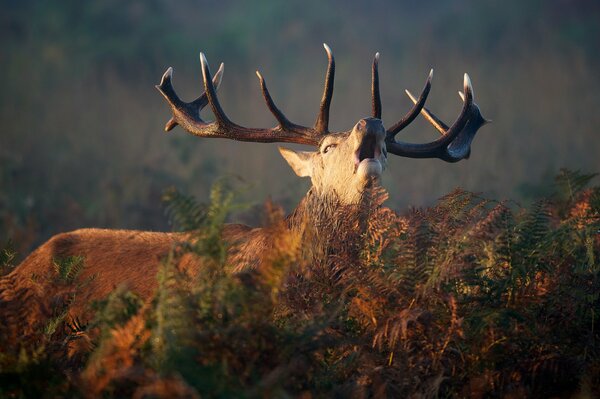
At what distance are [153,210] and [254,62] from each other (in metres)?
10.7

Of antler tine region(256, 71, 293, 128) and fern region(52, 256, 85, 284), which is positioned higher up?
antler tine region(256, 71, 293, 128)

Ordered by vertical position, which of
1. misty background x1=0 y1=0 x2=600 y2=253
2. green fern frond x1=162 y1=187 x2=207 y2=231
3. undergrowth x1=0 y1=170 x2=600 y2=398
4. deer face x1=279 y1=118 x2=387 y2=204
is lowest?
undergrowth x1=0 y1=170 x2=600 y2=398

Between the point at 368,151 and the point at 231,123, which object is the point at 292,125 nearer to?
the point at 231,123

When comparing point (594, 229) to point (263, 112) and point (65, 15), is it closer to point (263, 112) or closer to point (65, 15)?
point (263, 112)

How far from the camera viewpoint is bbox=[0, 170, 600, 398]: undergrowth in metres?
2.93

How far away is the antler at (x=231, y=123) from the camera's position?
6012mm

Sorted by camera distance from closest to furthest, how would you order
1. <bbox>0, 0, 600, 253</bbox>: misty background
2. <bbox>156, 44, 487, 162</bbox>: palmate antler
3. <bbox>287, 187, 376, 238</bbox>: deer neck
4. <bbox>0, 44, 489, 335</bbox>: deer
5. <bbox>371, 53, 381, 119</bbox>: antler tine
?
<bbox>287, 187, 376, 238</bbox>: deer neck → <bbox>0, 44, 489, 335</bbox>: deer → <bbox>371, 53, 381, 119</bbox>: antler tine → <bbox>156, 44, 487, 162</bbox>: palmate antler → <bbox>0, 0, 600, 253</bbox>: misty background

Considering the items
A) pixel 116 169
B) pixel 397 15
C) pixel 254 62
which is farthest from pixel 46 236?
pixel 397 15

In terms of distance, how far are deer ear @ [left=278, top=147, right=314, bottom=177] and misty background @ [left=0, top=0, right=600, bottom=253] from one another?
5271 mm

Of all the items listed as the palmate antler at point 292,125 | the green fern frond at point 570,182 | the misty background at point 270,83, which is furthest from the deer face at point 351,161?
the misty background at point 270,83

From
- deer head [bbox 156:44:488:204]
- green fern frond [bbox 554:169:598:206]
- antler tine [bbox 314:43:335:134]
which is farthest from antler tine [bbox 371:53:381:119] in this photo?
green fern frond [bbox 554:169:598:206]

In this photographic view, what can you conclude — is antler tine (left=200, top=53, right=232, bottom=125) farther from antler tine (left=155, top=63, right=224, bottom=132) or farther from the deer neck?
the deer neck

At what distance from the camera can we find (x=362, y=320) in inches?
147

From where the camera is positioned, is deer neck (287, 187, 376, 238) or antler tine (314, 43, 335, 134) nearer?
deer neck (287, 187, 376, 238)
